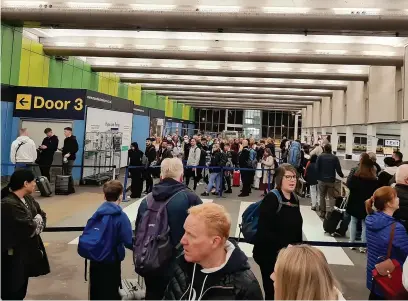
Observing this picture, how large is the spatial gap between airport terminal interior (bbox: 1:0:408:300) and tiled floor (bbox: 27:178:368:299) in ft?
0.07

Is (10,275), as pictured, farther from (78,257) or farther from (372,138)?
(372,138)

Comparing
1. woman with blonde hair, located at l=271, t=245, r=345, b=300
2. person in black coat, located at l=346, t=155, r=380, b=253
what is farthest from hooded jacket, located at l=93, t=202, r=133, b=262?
person in black coat, located at l=346, t=155, r=380, b=253

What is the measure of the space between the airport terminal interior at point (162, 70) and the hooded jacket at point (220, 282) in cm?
262

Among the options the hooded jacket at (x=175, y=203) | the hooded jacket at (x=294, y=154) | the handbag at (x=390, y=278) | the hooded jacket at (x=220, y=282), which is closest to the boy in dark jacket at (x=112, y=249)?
the hooded jacket at (x=175, y=203)

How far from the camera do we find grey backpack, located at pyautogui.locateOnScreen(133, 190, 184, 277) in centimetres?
254

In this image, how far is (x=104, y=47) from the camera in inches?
527

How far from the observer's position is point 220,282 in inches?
64.1

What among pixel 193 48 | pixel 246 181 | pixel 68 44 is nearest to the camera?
pixel 246 181

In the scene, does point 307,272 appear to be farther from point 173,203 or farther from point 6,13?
point 6,13

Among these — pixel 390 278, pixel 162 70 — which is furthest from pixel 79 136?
pixel 390 278

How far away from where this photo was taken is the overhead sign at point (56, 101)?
36.2 feet

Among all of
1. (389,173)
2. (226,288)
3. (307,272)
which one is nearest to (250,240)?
(226,288)

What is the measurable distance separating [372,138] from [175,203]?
1419cm

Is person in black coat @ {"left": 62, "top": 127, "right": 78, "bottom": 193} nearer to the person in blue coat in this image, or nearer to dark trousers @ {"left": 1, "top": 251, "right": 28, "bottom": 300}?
dark trousers @ {"left": 1, "top": 251, "right": 28, "bottom": 300}
